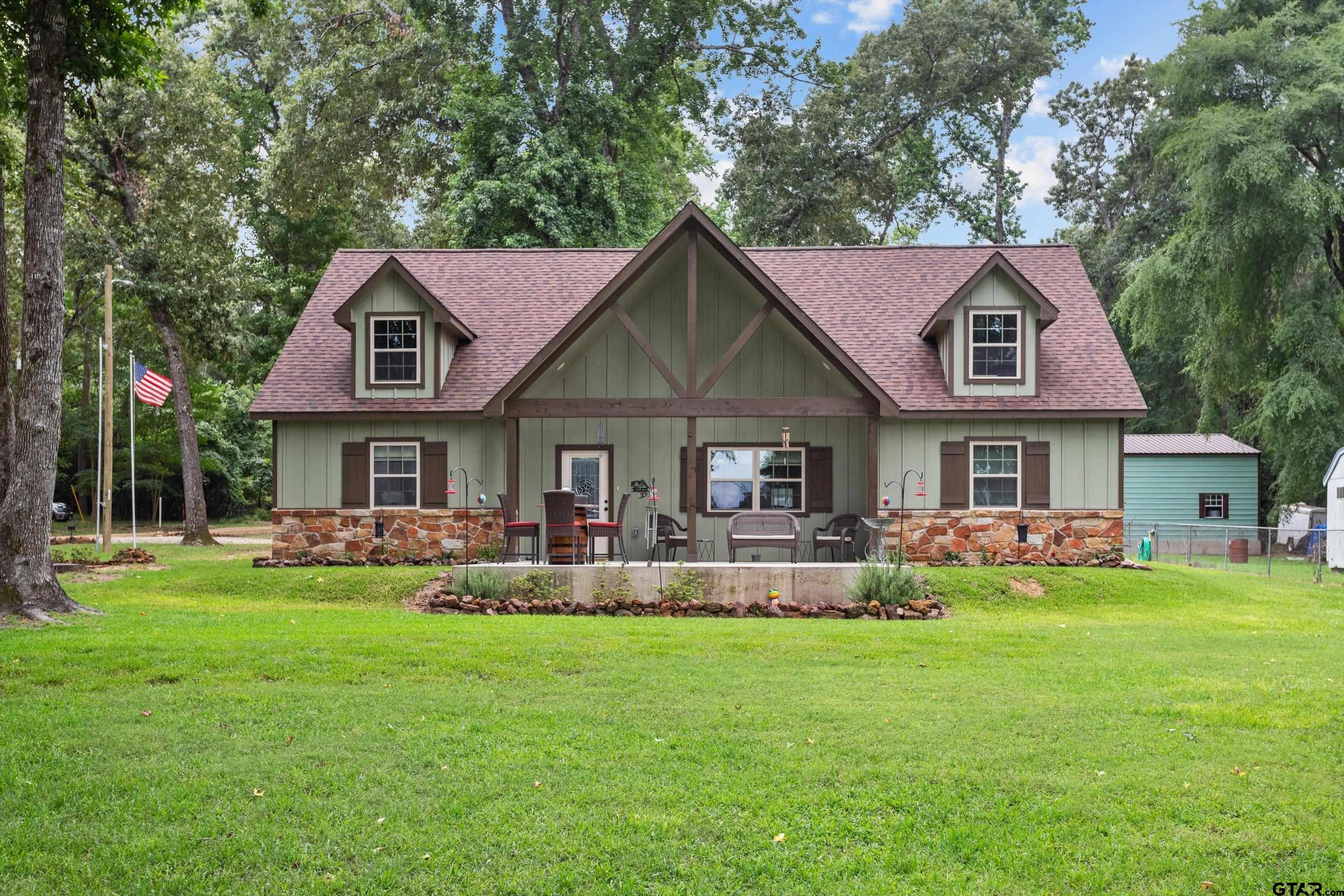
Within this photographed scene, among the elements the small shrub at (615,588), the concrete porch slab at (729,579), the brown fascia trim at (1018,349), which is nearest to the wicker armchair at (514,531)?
the concrete porch slab at (729,579)

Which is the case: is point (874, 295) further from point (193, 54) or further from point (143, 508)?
point (143, 508)

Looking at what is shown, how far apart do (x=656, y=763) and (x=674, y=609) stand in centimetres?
805

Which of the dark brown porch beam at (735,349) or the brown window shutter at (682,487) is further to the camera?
the brown window shutter at (682,487)

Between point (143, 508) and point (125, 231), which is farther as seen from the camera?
point (143, 508)

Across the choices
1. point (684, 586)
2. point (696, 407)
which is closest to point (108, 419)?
point (696, 407)

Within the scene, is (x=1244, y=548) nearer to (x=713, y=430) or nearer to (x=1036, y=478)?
(x=1036, y=478)

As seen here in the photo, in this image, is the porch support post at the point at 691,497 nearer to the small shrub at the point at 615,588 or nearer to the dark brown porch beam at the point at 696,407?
the dark brown porch beam at the point at 696,407

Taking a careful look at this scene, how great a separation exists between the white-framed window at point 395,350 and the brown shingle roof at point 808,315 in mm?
516

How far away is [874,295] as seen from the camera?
21.6 m

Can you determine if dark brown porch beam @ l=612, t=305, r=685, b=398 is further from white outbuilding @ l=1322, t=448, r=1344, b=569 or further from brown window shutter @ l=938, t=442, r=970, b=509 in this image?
white outbuilding @ l=1322, t=448, r=1344, b=569

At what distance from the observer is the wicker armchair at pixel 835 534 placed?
57.8 ft

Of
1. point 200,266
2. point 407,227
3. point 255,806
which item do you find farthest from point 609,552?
point 407,227

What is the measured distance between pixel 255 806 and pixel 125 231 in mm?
24585

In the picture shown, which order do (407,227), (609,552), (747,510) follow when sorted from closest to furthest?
(609,552)
(747,510)
(407,227)
